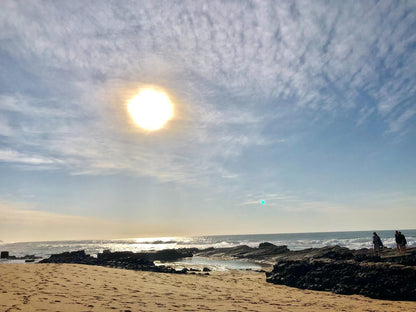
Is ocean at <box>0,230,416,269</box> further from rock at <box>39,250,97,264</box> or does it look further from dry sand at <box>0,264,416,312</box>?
dry sand at <box>0,264,416,312</box>

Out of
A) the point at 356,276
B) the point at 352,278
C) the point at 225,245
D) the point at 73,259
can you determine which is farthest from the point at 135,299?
the point at 225,245

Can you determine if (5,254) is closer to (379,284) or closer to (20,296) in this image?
(20,296)

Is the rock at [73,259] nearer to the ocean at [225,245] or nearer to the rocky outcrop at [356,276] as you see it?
the ocean at [225,245]

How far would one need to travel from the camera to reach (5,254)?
51.1m

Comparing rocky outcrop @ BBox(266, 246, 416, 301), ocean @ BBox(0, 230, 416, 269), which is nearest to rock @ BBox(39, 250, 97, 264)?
ocean @ BBox(0, 230, 416, 269)

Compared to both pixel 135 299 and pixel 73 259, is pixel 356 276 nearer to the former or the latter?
pixel 135 299

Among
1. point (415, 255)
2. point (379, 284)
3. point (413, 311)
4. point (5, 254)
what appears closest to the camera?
point (413, 311)

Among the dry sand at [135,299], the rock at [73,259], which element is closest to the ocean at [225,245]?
the rock at [73,259]

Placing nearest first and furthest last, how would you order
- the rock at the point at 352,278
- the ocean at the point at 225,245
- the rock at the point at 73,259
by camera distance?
the rock at the point at 352,278, the rock at the point at 73,259, the ocean at the point at 225,245

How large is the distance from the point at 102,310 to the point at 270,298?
8.24 m

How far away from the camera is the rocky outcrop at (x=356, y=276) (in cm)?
1386

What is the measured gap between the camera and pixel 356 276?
15750mm

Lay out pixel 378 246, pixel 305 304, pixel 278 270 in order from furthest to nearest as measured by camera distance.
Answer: pixel 378 246, pixel 278 270, pixel 305 304

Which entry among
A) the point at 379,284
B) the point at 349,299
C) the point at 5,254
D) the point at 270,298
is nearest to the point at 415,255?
the point at 379,284
